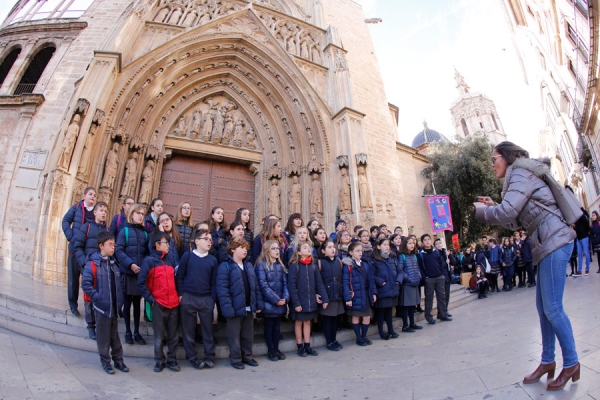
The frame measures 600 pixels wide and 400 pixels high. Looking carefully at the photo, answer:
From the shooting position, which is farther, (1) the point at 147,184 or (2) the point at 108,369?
(1) the point at 147,184

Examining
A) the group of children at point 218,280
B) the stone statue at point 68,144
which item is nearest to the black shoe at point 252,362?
the group of children at point 218,280

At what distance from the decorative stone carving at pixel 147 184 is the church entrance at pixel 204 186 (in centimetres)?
82

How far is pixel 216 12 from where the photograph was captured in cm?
1113

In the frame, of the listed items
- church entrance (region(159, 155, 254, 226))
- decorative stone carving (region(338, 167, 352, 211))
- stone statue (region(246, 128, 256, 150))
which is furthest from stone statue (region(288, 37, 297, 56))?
decorative stone carving (region(338, 167, 352, 211))

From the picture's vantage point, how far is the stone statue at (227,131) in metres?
10.8

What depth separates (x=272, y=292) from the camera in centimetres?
379

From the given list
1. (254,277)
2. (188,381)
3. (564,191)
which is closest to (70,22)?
(254,277)

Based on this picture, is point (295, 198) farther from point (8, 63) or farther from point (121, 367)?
point (8, 63)

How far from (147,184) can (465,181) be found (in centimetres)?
1538

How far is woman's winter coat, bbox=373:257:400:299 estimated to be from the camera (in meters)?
4.60

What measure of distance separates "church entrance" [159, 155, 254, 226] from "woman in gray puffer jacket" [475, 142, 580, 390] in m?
9.03

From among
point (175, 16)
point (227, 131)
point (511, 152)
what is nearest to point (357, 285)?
point (511, 152)

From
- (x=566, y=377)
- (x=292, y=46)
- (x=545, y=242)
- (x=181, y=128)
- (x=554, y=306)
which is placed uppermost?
(x=292, y=46)

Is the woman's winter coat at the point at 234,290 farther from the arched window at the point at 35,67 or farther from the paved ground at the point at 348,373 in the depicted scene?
the arched window at the point at 35,67
